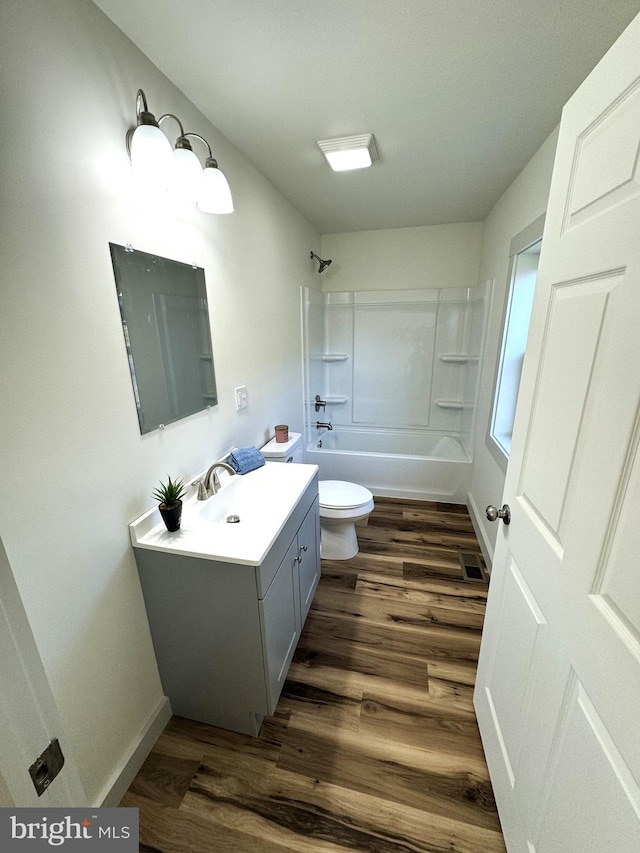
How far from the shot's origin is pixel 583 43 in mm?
1062

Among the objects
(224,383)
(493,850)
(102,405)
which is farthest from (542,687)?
(224,383)

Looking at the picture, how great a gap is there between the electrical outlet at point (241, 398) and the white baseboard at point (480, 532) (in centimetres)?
176

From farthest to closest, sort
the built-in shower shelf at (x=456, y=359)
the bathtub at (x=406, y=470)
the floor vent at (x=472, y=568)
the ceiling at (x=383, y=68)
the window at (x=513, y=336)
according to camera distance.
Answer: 1. the built-in shower shelf at (x=456, y=359)
2. the bathtub at (x=406, y=470)
3. the floor vent at (x=472, y=568)
4. the window at (x=513, y=336)
5. the ceiling at (x=383, y=68)

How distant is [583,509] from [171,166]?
1458mm

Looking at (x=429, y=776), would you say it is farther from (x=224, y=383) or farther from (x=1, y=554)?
(x=224, y=383)

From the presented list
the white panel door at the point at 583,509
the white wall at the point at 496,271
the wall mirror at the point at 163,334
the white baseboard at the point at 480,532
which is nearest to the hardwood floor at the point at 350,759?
the white panel door at the point at 583,509

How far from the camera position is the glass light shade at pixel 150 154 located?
976mm

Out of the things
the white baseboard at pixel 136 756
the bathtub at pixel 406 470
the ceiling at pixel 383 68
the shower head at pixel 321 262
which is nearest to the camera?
the ceiling at pixel 383 68

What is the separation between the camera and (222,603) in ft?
3.78

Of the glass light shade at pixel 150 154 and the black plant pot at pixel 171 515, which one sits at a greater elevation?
the glass light shade at pixel 150 154

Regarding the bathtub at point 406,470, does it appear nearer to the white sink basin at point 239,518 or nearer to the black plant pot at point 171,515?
the white sink basin at point 239,518

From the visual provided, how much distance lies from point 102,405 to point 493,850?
1781 mm

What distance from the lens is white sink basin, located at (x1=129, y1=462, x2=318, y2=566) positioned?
3.69 ft

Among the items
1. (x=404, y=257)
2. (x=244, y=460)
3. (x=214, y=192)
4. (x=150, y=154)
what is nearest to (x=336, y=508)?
(x=244, y=460)
